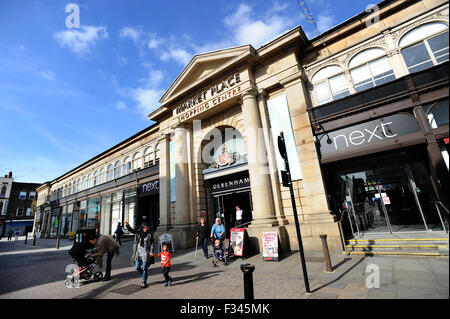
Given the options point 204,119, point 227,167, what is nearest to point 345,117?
point 227,167

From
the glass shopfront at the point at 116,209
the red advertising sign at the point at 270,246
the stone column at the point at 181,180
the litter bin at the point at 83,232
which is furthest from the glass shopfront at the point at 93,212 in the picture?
the red advertising sign at the point at 270,246

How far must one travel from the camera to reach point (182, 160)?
14.3 meters

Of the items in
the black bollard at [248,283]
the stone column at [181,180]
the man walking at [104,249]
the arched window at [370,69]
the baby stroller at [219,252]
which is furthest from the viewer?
the stone column at [181,180]

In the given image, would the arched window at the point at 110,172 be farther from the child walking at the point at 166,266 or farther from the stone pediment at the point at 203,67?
the child walking at the point at 166,266

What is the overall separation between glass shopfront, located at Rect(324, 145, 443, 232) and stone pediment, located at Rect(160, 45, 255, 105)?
25.0 feet

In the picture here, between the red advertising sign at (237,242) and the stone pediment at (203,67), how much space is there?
8907mm

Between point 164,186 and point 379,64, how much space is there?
14.1 meters

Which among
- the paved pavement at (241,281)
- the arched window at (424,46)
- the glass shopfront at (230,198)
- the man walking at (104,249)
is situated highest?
the arched window at (424,46)

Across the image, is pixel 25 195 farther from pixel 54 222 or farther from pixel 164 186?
pixel 164 186

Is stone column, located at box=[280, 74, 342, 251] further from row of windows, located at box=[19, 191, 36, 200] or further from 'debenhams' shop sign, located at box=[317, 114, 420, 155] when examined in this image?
row of windows, located at box=[19, 191, 36, 200]

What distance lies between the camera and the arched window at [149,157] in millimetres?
18750

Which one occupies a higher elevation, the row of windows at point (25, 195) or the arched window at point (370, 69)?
the row of windows at point (25, 195)

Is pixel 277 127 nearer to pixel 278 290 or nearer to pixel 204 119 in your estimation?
pixel 204 119
